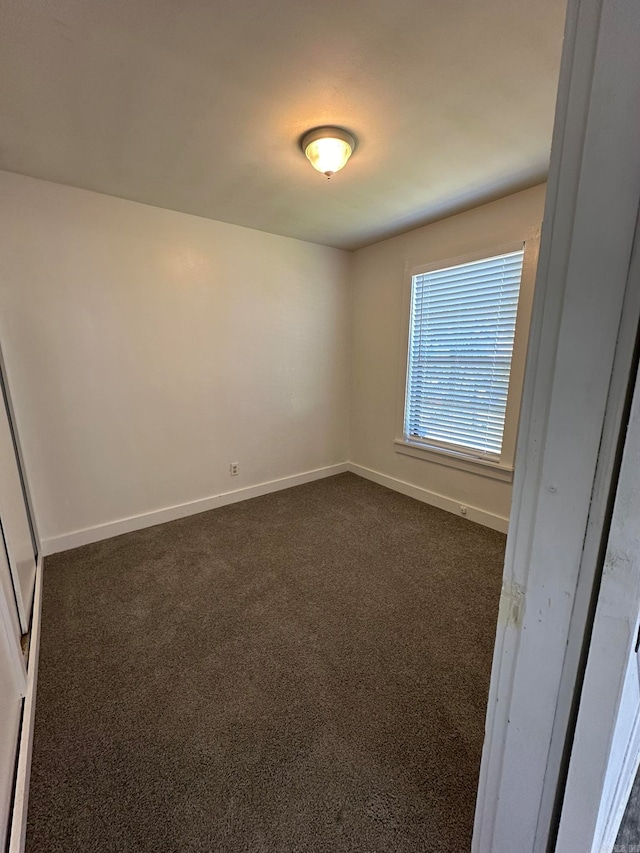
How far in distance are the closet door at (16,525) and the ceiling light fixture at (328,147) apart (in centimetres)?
217

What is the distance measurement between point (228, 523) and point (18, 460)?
1.46 metres

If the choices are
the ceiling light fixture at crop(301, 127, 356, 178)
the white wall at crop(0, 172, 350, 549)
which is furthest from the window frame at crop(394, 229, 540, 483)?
the ceiling light fixture at crop(301, 127, 356, 178)

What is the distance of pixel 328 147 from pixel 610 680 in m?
2.12

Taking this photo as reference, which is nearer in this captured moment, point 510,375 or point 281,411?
point 510,375

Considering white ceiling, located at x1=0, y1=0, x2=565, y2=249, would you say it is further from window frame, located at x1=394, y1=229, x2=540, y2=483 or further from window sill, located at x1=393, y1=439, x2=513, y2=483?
window sill, located at x1=393, y1=439, x2=513, y2=483

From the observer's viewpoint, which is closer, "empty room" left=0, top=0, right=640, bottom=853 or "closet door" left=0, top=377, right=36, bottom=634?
"empty room" left=0, top=0, right=640, bottom=853

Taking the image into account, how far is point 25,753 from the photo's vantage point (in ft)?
3.88

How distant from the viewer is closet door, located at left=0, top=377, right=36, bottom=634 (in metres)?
1.64

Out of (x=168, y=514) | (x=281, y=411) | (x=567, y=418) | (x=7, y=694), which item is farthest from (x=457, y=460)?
(x=7, y=694)

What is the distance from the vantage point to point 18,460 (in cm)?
223

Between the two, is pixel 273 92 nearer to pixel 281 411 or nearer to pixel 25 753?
pixel 281 411

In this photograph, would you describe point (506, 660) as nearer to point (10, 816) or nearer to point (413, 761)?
point (413, 761)

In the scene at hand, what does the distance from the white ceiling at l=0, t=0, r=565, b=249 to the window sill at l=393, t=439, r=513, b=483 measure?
1919 mm

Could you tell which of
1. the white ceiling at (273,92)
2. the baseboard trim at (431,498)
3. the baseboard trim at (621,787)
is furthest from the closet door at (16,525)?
the baseboard trim at (431,498)
